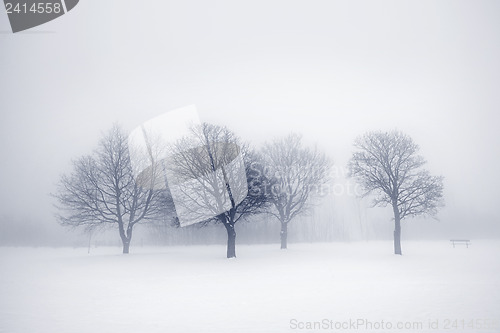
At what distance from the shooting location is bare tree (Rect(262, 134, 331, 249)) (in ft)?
124

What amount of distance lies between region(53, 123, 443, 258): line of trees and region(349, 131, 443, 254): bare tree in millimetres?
96

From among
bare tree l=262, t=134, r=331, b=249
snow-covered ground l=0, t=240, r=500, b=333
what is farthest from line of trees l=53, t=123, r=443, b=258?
snow-covered ground l=0, t=240, r=500, b=333

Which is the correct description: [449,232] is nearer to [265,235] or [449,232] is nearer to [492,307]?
[265,235]

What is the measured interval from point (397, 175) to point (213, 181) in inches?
782

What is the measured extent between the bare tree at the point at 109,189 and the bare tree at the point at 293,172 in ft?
51.0

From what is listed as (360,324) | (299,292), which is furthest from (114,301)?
(360,324)

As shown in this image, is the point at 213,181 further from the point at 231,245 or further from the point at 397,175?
the point at 397,175

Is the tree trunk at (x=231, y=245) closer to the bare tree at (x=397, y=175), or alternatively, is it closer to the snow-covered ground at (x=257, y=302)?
the snow-covered ground at (x=257, y=302)

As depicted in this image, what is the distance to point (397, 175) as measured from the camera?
30.1 meters

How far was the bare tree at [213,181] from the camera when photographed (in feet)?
92.7

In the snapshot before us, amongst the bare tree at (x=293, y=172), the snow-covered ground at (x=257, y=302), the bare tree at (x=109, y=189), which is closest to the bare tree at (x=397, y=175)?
the bare tree at (x=293, y=172)

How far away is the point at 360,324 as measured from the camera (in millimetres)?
8344

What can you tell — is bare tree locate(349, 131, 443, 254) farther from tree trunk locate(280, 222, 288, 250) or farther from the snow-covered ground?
the snow-covered ground

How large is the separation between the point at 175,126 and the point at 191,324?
27643mm
